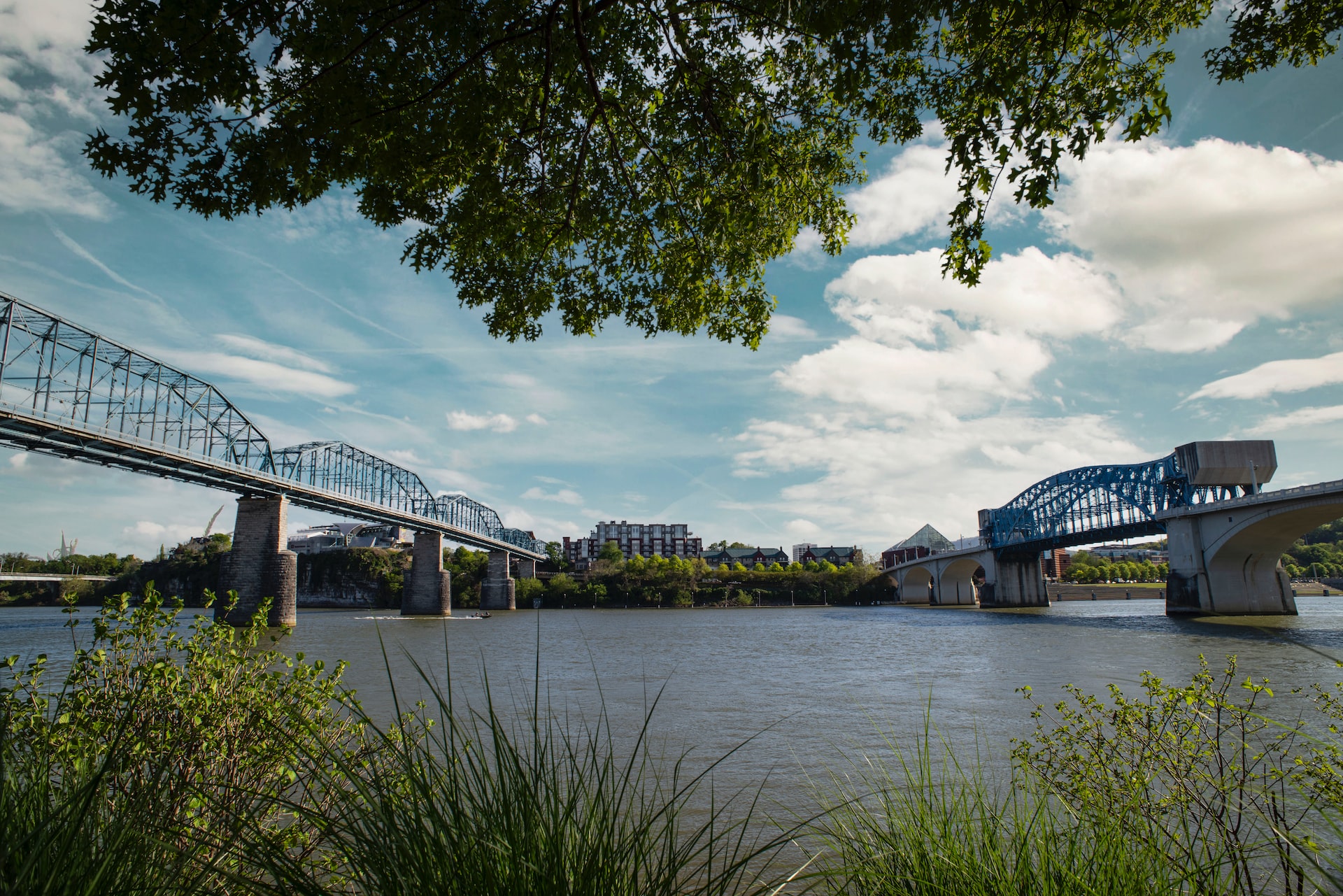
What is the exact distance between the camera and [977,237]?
593cm

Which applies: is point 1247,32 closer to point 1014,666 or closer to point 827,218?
point 827,218

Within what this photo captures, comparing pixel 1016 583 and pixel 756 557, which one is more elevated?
pixel 756 557

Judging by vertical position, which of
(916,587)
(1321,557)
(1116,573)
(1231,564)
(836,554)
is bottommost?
(916,587)

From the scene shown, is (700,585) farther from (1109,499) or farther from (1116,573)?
(1116,573)

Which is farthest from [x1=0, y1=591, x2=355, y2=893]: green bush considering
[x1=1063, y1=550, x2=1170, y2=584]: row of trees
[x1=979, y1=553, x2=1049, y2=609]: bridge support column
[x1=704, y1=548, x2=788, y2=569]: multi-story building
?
[x1=1063, y1=550, x2=1170, y2=584]: row of trees

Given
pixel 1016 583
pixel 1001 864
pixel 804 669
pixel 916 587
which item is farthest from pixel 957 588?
pixel 1001 864

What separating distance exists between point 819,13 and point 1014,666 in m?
24.9

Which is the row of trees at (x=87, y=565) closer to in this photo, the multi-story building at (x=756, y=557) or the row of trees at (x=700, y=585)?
the row of trees at (x=700, y=585)

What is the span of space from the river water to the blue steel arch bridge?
12565mm

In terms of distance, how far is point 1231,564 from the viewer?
54000mm

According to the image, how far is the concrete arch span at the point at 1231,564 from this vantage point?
5172 cm

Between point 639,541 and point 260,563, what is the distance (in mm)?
132596

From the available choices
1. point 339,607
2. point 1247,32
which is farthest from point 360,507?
point 1247,32

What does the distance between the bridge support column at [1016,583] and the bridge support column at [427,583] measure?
6994 centimetres
